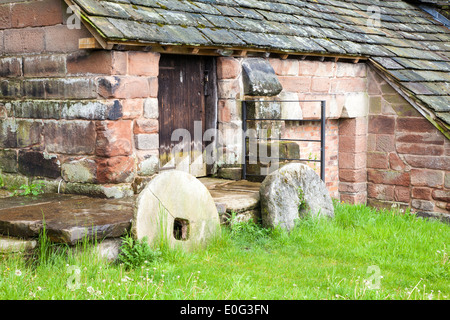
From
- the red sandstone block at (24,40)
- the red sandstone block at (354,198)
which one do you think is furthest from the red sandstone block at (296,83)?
the red sandstone block at (24,40)

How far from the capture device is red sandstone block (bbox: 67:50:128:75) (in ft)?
20.1

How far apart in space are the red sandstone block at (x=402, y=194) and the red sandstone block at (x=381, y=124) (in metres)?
0.93

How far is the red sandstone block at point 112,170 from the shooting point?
6.23 metres

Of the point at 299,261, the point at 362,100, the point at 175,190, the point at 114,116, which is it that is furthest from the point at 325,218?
the point at 362,100

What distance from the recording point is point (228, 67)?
7609 millimetres

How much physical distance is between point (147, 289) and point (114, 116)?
8.31 ft

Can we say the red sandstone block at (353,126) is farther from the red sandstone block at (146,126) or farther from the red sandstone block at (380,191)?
the red sandstone block at (146,126)

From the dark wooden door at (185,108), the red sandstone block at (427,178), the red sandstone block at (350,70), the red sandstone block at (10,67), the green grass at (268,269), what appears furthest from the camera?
the red sandstone block at (350,70)

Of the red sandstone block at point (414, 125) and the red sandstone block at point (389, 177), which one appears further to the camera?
the red sandstone block at point (389, 177)

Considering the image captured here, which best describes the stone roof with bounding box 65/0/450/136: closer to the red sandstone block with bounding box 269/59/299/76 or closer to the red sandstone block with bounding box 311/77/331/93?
the red sandstone block with bounding box 269/59/299/76

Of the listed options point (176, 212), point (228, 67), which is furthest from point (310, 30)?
point (176, 212)

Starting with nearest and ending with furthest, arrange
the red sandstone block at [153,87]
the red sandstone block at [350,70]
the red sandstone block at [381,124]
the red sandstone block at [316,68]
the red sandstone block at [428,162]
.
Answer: the red sandstone block at [153,87] → the red sandstone block at [316,68] → the red sandstone block at [428,162] → the red sandstone block at [350,70] → the red sandstone block at [381,124]

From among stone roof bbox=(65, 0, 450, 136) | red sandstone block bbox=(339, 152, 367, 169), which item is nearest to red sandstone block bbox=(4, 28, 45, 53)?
Answer: stone roof bbox=(65, 0, 450, 136)

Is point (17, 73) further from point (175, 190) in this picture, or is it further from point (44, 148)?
point (175, 190)
